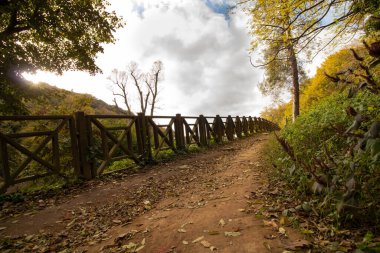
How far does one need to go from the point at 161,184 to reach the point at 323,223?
346 centimetres

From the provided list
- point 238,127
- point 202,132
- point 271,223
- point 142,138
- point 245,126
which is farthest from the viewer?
point 245,126

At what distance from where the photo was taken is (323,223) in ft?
7.77

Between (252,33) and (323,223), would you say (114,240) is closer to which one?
(323,223)

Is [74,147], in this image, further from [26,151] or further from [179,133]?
[179,133]

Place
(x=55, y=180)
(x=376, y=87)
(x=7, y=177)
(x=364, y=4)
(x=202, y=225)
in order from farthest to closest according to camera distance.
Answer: (x=55, y=180) < (x=7, y=177) < (x=364, y=4) < (x=202, y=225) < (x=376, y=87)

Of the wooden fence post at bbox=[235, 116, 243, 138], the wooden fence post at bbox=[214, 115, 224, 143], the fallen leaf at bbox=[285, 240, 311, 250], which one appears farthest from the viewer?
the wooden fence post at bbox=[235, 116, 243, 138]

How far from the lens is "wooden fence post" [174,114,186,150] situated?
9.67 m

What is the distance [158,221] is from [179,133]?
260 inches

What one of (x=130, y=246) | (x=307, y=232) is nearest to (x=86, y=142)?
(x=130, y=246)

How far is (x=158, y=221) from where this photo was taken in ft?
10.5

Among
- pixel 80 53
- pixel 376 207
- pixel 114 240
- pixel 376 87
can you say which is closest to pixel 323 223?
pixel 376 207

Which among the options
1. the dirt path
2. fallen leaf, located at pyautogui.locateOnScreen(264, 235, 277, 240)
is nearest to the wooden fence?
the dirt path

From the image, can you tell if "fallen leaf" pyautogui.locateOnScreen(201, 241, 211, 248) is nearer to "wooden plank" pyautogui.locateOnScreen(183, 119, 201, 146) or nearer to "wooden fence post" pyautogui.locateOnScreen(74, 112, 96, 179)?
"wooden fence post" pyautogui.locateOnScreen(74, 112, 96, 179)

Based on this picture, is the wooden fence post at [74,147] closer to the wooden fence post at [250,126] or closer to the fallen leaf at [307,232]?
the fallen leaf at [307,232]
